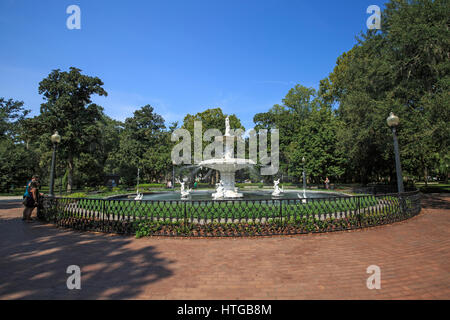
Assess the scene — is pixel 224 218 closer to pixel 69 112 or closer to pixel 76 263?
pixel 76 263

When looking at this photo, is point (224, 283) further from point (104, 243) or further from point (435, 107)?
point (435, 107)

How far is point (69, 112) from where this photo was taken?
30484 mm

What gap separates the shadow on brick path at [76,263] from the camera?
366 cm

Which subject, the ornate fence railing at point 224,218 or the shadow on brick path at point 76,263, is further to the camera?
the ornate fence railing at point 224,218

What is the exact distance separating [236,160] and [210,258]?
9.47 metres

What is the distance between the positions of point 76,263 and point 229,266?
3242 mm

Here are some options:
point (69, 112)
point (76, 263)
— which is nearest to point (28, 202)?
point (76, 263)

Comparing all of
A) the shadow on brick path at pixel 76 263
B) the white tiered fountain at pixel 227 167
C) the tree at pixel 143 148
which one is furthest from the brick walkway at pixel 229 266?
the tree at pixel 143 148

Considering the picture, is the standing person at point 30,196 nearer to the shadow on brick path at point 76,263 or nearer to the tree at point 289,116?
the shadow on brick path at point 76,263

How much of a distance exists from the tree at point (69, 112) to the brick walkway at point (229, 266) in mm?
26157

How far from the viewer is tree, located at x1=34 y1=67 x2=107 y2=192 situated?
29.0m
